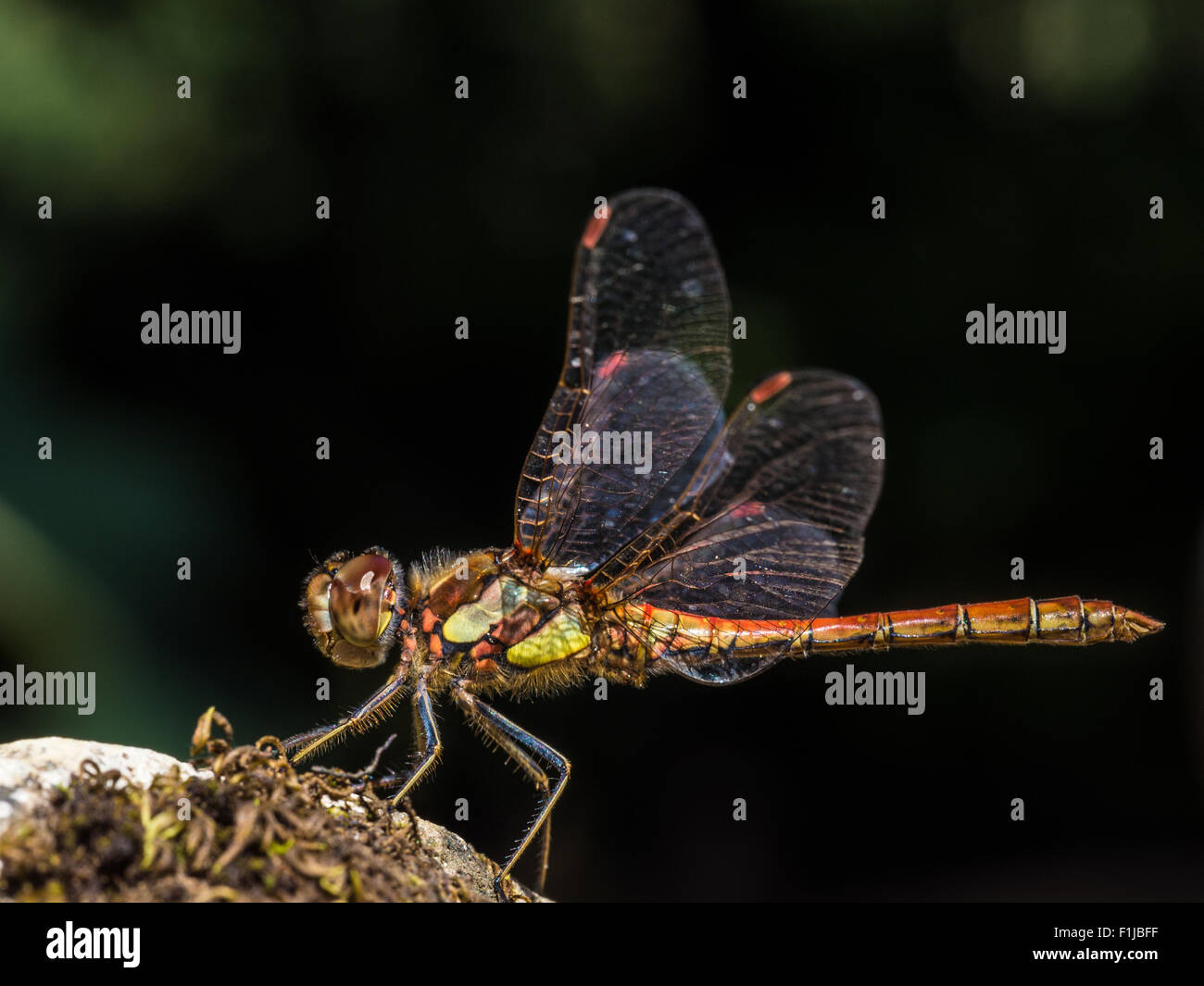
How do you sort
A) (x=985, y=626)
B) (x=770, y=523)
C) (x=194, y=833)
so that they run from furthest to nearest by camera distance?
(x=985, y=626) → (x=770, y=523) → (x=194, y=833)

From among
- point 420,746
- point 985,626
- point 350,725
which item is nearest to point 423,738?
point 420,746

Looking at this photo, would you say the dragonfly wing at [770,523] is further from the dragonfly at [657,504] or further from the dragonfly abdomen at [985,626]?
the dragonfly abdomen at [985,626]

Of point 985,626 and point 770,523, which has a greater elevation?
point 770,523

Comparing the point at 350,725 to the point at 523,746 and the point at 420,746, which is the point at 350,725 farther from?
the point at 523,746

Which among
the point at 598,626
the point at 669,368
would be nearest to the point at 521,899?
the point at 598,626

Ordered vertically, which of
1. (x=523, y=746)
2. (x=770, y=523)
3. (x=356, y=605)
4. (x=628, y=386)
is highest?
(x=628, y=386)

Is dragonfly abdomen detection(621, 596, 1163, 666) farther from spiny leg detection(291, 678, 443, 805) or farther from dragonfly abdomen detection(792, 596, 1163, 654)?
spiny leg detection(291, 678, 443, 805)

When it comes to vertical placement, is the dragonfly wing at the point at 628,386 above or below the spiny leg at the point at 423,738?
above

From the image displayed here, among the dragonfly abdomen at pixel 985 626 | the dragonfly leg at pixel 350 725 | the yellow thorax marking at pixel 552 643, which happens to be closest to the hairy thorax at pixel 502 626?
the yellow thorax marking at pixel 552 643
